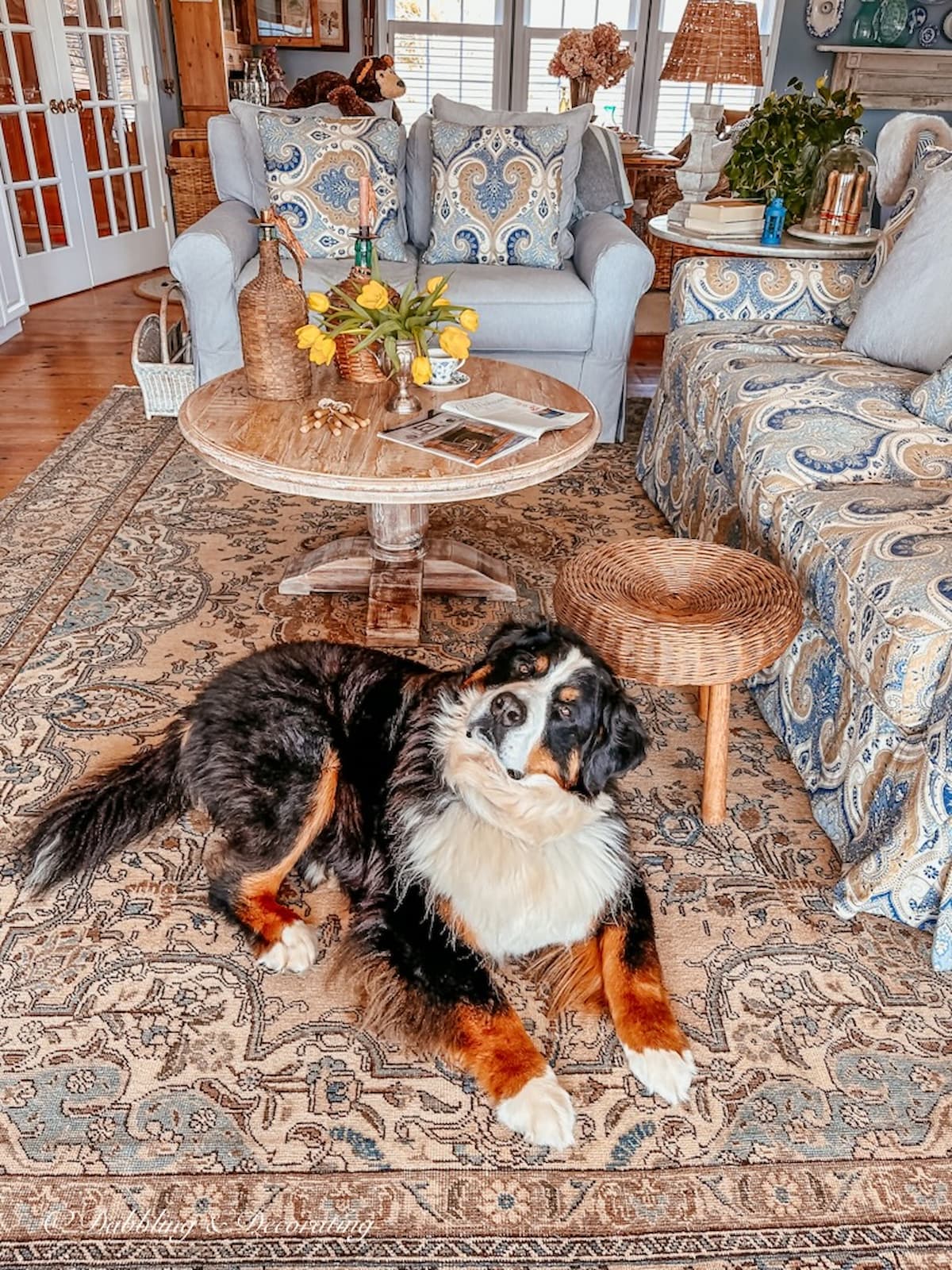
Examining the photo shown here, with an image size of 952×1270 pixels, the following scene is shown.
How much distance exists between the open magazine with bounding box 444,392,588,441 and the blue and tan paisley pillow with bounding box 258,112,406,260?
58.6 inches

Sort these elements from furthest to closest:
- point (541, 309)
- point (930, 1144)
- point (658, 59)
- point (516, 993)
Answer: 1. point (658, 59)
2. point (541, 309)
3. point (516, 993)
4. point (930, 1144)

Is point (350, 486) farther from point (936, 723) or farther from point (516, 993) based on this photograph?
point (936, 723)

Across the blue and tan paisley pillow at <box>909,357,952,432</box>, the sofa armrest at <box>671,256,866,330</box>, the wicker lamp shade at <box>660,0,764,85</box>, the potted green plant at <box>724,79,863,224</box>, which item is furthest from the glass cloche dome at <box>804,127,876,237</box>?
the blue and tan paisley pillow at <box>909,357,952,432</box>

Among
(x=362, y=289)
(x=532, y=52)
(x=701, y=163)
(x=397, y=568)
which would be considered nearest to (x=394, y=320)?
(x=362, y=289)

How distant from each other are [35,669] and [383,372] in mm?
1117

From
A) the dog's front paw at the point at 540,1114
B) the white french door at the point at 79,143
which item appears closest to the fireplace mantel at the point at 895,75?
the white french door at the point at 79,143

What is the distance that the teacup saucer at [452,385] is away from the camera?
236cm

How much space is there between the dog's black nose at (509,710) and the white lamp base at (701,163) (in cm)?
272

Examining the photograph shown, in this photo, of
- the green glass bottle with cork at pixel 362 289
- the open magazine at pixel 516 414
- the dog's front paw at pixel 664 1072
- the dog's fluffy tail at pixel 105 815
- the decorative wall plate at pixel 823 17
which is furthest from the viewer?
the decorative wall plate at pixel 823 17

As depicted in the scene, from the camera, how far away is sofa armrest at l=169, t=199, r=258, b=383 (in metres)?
3.15

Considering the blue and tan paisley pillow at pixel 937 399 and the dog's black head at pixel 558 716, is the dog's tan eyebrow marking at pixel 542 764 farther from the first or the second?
the blue and tan paisley pillow at pixel 937 399

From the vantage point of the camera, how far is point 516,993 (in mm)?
1476

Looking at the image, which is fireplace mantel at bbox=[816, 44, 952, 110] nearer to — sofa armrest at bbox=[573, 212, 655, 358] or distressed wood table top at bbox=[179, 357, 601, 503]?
sofa armrest at bbox=[573, 212, 655, 358]

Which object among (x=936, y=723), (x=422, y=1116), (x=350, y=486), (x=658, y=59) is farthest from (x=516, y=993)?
(x=658, y=59)
